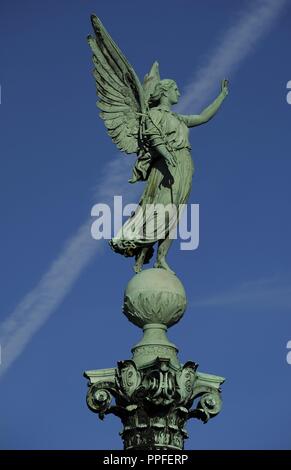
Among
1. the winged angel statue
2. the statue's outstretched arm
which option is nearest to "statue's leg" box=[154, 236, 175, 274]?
the winged angel statue

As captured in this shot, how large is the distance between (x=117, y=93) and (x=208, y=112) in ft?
6.91

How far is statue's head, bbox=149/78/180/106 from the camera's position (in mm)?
37219

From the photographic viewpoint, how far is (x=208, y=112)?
3753cm

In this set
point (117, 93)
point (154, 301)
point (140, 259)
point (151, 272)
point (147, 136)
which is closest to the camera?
point (154, 301)

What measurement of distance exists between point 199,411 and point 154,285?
9.42ft

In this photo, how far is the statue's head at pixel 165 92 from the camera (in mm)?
37219

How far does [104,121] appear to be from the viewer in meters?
37.6

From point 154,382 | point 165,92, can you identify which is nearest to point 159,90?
point 165,92

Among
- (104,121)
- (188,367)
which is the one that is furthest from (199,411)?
(104,121)

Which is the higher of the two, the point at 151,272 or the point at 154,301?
the point at 151,272

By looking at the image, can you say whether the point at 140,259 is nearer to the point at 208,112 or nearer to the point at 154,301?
the point at 154,301

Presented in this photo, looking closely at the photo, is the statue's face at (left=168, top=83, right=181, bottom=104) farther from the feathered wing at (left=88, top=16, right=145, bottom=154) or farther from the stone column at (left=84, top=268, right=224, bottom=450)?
the stone column at (left=84, top=268, right=224, bottom=450)

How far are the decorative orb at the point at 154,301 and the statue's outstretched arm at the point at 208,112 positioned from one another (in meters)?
3.84
